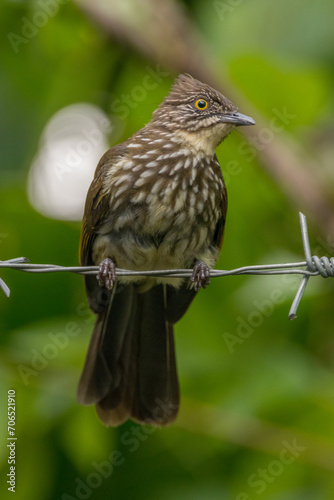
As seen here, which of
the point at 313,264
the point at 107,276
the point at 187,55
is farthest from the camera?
the point at 187,55

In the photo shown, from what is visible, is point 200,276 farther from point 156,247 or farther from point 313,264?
point 313,264

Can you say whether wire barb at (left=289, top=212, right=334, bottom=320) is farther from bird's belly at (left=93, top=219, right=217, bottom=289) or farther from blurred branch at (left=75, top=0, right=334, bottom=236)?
blurred branch at (left=75, top=0, right=334, bottom=236)

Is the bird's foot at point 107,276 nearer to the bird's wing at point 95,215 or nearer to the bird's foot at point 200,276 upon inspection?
the bird's wing at point 95,215

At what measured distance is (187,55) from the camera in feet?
20.9

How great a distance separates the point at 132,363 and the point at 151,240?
0.86 m

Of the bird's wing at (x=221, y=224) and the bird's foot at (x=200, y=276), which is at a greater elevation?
the bird's wing at (x=221, y=224)

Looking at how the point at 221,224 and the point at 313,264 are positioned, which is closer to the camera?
the point at 313,264

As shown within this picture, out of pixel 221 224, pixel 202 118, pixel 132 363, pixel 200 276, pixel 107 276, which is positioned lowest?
pixel 132 363

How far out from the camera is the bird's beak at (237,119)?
193 inches

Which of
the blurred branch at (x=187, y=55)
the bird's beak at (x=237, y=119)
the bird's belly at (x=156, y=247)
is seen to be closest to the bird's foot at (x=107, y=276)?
the bird's belly at (x=156, y=247)

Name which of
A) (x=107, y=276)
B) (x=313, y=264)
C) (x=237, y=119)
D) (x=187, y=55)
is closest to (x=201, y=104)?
(x=237, y=119)

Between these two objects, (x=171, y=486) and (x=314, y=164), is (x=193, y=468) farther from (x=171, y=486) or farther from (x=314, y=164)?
(x=314, y=164)

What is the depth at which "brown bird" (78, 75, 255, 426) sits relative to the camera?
4.72 metres

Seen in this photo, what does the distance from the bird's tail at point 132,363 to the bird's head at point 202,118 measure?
92 cm
